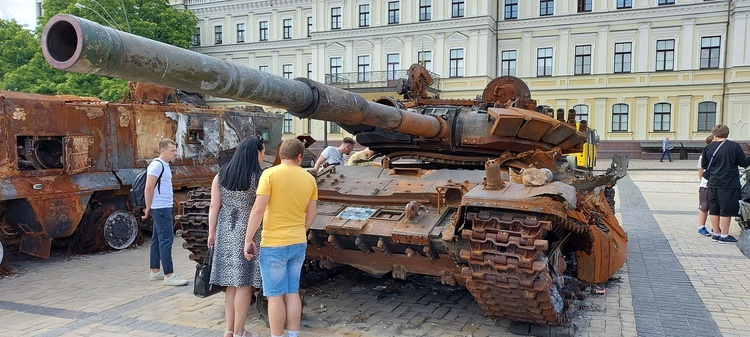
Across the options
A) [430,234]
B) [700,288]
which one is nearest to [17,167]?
[430,234]

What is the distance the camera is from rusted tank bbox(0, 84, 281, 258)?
8469mm

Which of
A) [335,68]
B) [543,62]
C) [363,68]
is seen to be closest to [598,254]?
[543,62]

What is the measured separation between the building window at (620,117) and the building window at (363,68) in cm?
1512

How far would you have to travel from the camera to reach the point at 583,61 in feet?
115

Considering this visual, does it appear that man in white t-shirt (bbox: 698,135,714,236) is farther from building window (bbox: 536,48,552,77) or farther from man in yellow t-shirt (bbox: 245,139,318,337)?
building window (bbox: 536,48,552,77)

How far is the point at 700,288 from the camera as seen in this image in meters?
7.29

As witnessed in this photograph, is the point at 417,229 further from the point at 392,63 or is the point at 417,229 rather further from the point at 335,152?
the point at 392,63

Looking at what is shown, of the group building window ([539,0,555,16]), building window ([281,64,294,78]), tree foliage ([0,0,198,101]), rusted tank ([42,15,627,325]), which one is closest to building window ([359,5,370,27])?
building window ([281,64,294,78])

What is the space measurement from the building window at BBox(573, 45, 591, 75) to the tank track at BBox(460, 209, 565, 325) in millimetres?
32618

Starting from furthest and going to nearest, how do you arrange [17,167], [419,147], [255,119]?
[255,119]
[17,167]
[419,147]

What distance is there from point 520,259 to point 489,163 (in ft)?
3.12

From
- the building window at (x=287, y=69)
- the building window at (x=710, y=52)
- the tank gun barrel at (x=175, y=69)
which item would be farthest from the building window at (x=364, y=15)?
the tank gun barrel at (x=175, y=69)

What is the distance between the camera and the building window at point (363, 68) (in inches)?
1528

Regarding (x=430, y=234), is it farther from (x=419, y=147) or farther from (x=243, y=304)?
(x=419, y=147)
